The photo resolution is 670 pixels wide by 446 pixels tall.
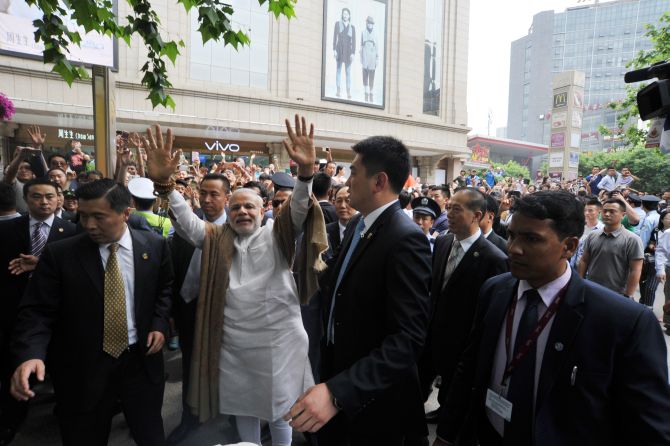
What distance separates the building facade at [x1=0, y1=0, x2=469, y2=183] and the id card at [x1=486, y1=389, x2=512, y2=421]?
42.5 feet

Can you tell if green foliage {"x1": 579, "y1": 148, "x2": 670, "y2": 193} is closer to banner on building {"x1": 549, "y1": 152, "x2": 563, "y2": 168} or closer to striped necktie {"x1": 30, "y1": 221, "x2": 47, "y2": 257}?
banner on building {"x1": 549, "y1": 152, "x2": 563, "y2": 168}

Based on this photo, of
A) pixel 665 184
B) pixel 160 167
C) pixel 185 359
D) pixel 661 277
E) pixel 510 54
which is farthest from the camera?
pixel 510 54

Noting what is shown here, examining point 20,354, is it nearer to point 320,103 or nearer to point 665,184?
point 320,103

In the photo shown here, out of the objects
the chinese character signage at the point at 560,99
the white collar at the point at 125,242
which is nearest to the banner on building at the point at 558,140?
the chinese character signage at the point at 560,99

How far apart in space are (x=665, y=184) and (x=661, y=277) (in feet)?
124

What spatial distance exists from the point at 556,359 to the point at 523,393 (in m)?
0.19

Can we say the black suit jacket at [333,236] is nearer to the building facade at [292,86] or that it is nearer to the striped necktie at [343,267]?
the striped necktie at [343,267]

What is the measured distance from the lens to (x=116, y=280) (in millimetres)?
2508

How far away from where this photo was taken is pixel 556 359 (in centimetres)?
153

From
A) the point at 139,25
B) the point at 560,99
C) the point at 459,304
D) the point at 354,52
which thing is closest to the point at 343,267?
the point at 459,304

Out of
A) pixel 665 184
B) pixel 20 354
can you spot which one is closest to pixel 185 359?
pixel 20 354

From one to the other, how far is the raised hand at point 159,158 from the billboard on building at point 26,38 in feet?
43.1

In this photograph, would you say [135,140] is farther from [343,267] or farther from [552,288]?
[552,288]

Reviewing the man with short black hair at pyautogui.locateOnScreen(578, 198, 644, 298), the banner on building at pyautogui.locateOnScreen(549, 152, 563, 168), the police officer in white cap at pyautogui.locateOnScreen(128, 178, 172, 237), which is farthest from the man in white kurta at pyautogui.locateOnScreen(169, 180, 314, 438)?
the banner on building at pyautogui.locateOnScreen(549, 152, 563, 168)
